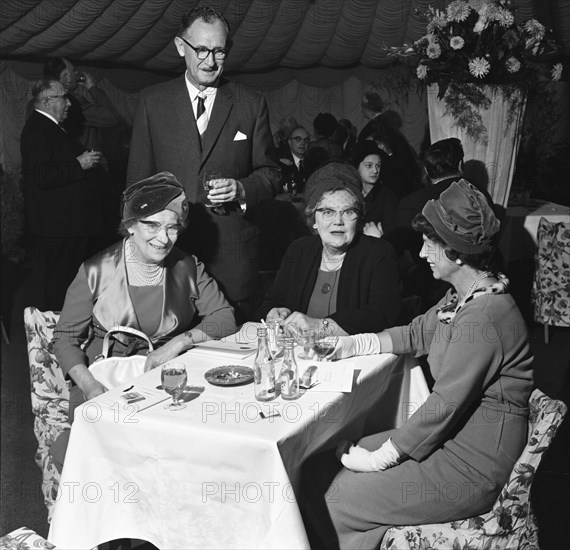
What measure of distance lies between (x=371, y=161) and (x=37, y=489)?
2.66m

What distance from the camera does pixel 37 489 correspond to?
3.03 metres

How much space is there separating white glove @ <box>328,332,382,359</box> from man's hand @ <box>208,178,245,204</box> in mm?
786

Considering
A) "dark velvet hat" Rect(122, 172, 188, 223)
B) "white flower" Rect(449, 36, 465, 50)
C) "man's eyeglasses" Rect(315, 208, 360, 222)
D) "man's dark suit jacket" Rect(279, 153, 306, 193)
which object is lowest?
"man's eyeglasses" Rect(315, 208, 360, 222)

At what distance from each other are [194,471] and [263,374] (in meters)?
0.38

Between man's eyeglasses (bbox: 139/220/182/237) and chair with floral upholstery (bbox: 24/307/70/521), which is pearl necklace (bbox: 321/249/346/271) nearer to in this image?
man's eyeglasses (bbox: 139/220/182/237)

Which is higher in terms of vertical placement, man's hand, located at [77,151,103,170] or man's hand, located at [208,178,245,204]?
man's hand, located at [77,151,103,170]

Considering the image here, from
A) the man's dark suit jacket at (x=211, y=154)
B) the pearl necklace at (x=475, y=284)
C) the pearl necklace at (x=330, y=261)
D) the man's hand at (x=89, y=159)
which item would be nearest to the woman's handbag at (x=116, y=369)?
the man's dark suit jacket at (x=211, y=154)

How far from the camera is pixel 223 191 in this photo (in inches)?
112

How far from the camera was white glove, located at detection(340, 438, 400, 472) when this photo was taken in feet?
6.72

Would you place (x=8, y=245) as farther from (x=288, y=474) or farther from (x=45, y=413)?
(x=288, y=474)

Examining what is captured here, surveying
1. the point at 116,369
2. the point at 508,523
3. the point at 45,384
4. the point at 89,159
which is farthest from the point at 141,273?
the point at 508,523

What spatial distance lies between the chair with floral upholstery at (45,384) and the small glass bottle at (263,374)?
2.93 feet

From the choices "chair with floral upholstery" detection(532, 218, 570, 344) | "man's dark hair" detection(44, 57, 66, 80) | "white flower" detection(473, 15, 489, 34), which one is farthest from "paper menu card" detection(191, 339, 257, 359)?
"chair with floral upholstery" detection(532, 218, 570, 344)

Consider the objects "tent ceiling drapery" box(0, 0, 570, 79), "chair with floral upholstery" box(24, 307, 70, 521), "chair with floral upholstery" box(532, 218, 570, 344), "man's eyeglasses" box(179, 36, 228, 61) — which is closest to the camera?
"chair with floral upholstery" box(24, 307, 70, 521)
